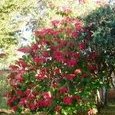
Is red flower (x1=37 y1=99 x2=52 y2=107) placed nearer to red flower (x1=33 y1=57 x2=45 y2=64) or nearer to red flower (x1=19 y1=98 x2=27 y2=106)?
red flower (x1=19 y1=98 x2=27 y2=106)

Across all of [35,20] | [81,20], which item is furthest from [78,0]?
[81,20]

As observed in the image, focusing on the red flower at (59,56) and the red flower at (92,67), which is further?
the red flower at (92,67)

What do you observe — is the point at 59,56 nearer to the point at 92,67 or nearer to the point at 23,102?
the point at 92,67

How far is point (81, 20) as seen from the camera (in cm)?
1219

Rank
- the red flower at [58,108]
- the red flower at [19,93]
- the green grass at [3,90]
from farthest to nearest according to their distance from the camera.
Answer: the green grass at [3,90]
the red flower at [19,93]
the red flower at [58,108]

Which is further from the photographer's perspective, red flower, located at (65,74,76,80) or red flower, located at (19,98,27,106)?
red flower, located at (19,98,27,106)

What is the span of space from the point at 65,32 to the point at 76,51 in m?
0.76

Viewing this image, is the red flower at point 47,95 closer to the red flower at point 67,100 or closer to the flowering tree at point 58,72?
the flowering tree at point 58,72

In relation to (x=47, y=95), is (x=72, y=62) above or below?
above

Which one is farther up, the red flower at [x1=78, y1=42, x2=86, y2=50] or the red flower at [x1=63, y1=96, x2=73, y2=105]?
the red flower at [x1=78, y1=42, x2=86, y2=50]

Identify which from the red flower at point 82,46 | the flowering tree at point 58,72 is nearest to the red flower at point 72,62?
the flowering tree at point 58,72

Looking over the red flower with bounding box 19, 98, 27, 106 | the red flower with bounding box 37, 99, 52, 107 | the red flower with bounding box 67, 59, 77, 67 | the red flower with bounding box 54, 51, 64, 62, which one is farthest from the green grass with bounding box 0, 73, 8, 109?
the red flower with bounding box 67, 59, 77, 67

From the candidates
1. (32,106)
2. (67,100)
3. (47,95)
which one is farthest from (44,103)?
(67,100)

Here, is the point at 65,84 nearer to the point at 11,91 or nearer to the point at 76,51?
the point at 76,51
